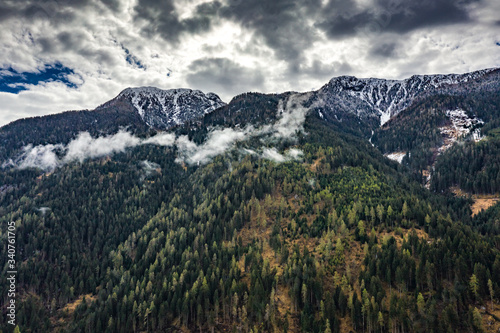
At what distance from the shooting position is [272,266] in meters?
131

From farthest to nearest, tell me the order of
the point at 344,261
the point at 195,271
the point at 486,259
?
the point at 195,271
the point at 344,261
the point at 486,259

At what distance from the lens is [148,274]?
14100 centimetres

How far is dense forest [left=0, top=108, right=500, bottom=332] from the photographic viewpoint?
95812mm

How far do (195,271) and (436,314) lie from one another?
103 meters

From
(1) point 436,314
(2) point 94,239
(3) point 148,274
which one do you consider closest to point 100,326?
(3) point 148,274

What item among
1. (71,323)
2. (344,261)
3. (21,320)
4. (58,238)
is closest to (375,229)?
(344,261)

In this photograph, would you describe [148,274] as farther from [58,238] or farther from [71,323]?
[58,238]

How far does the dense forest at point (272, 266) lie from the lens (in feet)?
314

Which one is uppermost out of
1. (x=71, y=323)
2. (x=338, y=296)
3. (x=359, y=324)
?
(x=338, y=296)

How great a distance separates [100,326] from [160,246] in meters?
56.3

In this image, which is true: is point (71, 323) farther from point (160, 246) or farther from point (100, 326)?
point (160, 246)

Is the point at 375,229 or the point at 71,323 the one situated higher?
the point at 375,229

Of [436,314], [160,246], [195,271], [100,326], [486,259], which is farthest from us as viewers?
[160,246]

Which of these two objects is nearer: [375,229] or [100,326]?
[100,326]
